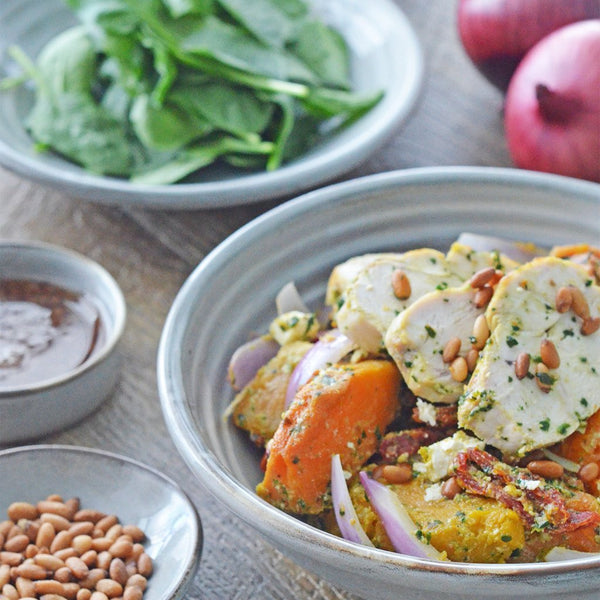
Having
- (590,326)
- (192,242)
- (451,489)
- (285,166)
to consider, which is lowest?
(192,242)

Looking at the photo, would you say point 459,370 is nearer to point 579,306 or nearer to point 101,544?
point 579,306

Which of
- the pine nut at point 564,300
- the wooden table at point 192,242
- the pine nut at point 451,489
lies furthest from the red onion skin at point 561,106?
the pine nut at point 451,489

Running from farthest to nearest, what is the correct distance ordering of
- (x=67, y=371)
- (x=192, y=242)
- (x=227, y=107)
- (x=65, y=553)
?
(x=227, y=107)
(x=192, y=242)
(x=67, y=371)
(x=65, y=553)

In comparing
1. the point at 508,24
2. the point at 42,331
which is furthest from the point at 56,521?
the point at 508,24

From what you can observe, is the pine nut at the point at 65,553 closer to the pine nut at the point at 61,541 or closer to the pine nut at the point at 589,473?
the pine nut at the point at 61,541

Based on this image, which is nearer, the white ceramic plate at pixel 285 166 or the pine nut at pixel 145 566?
the pine nut at pixel 145 566

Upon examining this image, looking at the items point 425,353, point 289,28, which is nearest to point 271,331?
point 425,353

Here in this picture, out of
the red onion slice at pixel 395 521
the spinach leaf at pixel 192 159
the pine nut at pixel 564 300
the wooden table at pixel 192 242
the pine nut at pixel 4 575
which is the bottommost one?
the wooden table at pixel 192 242
